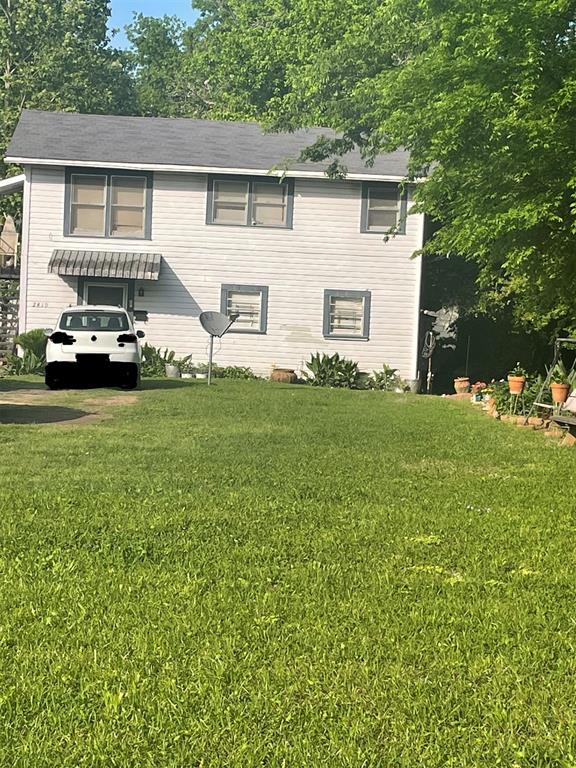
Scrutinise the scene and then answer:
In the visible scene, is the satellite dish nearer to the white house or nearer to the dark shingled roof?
the white house

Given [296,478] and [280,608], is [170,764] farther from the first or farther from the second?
[296,478]

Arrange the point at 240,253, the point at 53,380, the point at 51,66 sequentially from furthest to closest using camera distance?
the point at 51,66, the point at 240,253, the point at 53,380

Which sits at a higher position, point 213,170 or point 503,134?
point 213,170

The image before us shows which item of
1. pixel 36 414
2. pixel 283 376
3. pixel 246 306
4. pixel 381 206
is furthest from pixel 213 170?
pixel 36 414

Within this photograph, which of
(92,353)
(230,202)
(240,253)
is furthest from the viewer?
(230,202)

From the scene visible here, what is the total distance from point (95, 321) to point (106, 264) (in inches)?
272

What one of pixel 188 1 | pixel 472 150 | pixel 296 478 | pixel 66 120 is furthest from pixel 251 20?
pixel 296 478

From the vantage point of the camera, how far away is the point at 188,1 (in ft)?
220

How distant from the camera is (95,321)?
681 inches

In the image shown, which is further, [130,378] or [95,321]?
[95,321]

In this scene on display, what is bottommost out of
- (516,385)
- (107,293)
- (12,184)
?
(516,385)

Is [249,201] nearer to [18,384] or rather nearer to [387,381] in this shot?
[387,381]

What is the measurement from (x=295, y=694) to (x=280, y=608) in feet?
3.20

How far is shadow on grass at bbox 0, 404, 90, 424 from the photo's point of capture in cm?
1215
